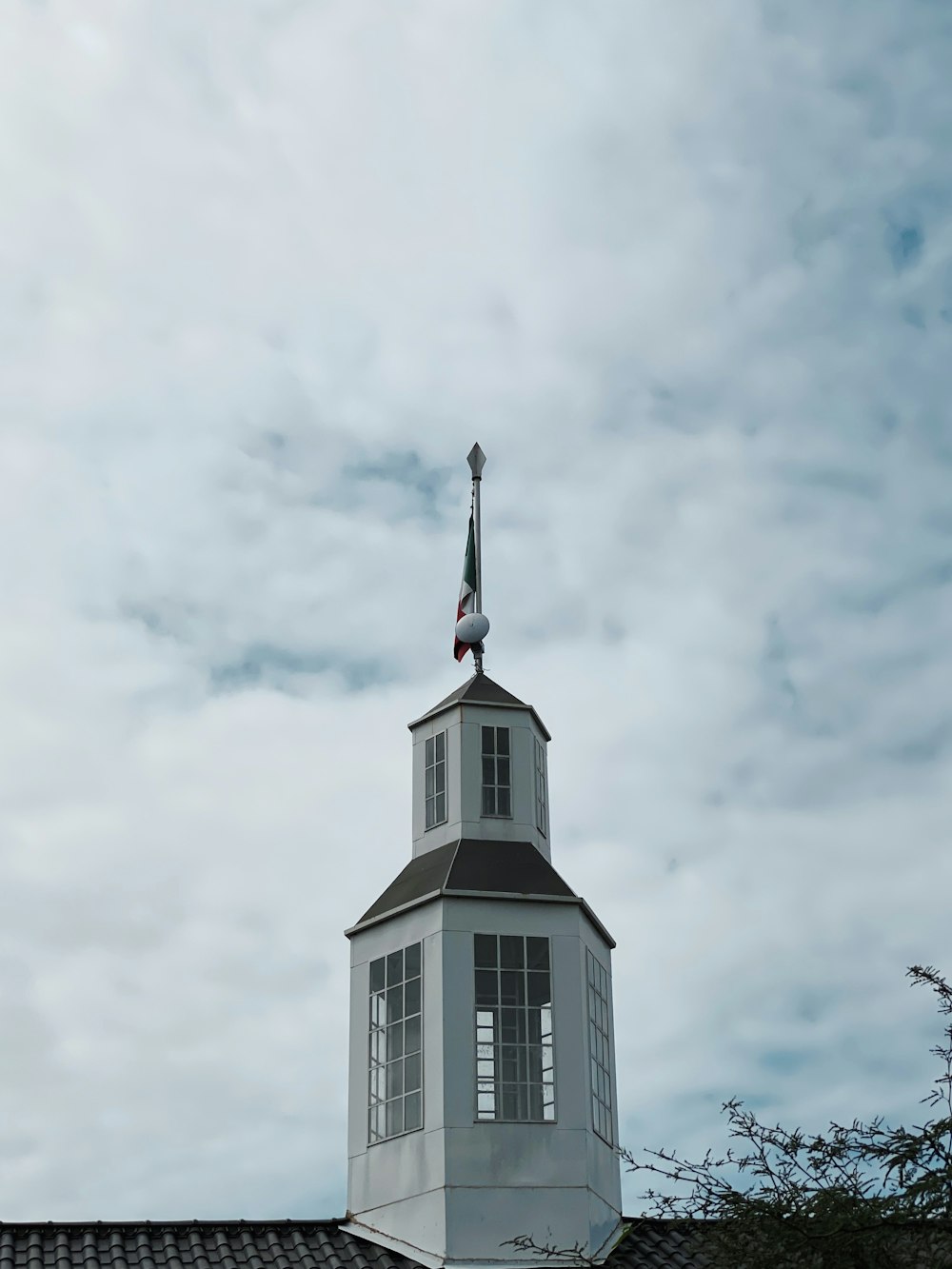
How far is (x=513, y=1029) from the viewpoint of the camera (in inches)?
784

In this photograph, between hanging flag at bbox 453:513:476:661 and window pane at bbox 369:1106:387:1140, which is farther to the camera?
hanging flag at bbox 453:513:476:661

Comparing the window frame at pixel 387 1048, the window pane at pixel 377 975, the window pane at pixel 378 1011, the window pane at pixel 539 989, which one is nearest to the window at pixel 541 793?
the window pane at pixel 539 989

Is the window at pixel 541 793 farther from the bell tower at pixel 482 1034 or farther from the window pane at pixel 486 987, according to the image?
the window pane at pixel 486 987

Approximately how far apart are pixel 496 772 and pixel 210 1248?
675 cm

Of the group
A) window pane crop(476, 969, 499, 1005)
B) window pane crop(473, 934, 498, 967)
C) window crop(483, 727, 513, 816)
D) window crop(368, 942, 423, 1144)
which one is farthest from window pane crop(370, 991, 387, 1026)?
window crop(483, 727, 513, 816)

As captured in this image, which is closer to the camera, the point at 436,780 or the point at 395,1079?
the point at 395,1079

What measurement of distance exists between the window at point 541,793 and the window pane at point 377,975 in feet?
8.95

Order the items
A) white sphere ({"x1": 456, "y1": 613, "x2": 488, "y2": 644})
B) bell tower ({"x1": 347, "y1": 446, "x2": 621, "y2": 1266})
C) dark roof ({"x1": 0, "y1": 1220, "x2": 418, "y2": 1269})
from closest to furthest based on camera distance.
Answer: dark roof ({"x1": 0, "y1": 1220, "x2": 418, "y2": 1269}) → bell tower ({"x1": 347, "y1": 446, "x2": 621, "y2": 1266}) → white sphere ({"x1": 456, "y1": 613, "x2": 488, "y2": 644})

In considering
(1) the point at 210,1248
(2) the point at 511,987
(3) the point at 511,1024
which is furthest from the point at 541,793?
(1) the point at 210,1248

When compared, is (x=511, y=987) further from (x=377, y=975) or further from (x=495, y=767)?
(x=495, y=767)

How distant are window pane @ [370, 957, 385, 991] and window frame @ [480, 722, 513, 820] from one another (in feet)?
7.40

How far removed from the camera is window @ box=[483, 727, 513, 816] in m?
21.7

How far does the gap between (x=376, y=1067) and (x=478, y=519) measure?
26.2 ft

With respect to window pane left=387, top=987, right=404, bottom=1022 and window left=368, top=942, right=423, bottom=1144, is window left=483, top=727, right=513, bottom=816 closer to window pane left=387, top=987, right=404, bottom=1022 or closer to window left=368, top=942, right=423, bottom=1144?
window left=368, top=942, right=423, bottom=1144
